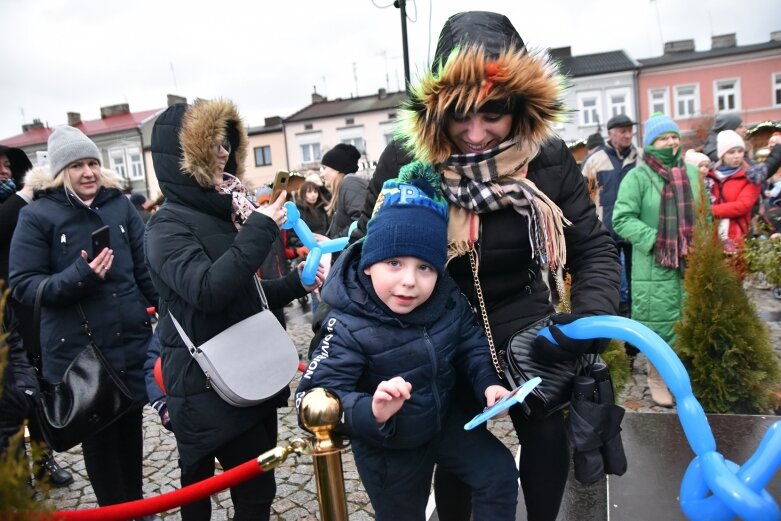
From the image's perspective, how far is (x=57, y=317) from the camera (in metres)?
2.86

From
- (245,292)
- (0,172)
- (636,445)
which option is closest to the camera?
(245,292)

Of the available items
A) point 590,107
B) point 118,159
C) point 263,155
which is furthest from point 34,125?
point 590,107

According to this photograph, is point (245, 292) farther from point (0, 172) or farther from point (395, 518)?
point (0, 172)

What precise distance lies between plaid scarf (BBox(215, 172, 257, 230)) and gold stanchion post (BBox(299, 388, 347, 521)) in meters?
1.04

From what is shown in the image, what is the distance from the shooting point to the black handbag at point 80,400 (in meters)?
2.61

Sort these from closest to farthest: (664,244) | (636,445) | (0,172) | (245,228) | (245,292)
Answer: (245,228) → (245,292) → (636,445) → (0,172) → (664,244)

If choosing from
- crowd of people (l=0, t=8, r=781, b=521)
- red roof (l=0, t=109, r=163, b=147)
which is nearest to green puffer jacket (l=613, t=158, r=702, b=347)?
crowd of people (l=0, t=8, r=781, b=521)

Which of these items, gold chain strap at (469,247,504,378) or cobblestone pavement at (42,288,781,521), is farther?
cobblestone pavement at (42,288,781,521)

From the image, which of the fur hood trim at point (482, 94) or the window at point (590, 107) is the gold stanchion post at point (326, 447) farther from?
the window at point (590, 107)

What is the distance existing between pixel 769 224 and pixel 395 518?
19.9 ft

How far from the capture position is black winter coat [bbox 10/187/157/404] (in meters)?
2.75

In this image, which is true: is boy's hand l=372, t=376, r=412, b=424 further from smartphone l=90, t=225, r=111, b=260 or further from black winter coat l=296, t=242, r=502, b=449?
smartphone l=90, t=225, r=111, b=260

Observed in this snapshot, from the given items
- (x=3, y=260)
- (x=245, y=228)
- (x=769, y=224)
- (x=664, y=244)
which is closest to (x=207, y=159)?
(x=245, y=228)

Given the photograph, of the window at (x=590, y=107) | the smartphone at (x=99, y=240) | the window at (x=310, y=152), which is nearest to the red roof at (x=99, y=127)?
the window at (x=310, y=152)
